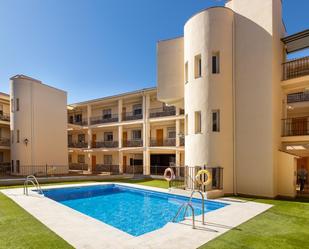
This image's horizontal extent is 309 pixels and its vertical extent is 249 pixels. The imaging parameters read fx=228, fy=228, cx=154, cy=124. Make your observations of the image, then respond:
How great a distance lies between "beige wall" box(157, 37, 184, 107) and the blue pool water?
6.87m

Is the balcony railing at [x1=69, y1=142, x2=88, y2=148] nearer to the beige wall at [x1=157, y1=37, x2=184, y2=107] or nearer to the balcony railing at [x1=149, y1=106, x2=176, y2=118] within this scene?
the balcony railing at [x1=149, y1=106, x2=176, y2=118]

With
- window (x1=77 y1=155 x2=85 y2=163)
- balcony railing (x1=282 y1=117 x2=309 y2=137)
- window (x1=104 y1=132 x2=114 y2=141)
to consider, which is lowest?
window (x1=77 y1=155 x2=85 y2=163)

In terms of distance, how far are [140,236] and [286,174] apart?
9755 mm

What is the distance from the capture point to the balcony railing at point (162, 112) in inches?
955

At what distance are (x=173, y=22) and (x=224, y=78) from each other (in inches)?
269

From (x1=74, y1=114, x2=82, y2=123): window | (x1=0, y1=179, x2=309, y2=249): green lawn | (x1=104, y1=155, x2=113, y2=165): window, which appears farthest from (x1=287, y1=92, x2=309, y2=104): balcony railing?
(x1=74, y1=114, x2=82, y2=123): window

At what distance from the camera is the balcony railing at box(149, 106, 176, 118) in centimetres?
2426

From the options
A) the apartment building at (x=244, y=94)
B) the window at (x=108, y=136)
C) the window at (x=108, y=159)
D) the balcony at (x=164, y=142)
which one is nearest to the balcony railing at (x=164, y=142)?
the balcony at (x=164, y=142)

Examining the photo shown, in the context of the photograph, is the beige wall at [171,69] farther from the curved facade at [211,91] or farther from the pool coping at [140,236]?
the pool coping at [140,236]

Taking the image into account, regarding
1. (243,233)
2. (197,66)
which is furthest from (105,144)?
(243,233)

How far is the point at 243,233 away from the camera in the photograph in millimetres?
6684

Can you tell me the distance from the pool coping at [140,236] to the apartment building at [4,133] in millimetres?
19823

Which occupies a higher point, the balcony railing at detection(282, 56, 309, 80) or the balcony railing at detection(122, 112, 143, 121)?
the balcony railing at detection(282, 56, 309, 80)

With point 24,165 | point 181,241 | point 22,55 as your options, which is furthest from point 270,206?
point 24,165
